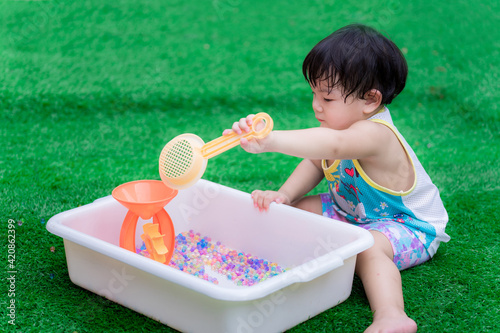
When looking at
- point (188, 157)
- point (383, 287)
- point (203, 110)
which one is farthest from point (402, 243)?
point (203, 110)

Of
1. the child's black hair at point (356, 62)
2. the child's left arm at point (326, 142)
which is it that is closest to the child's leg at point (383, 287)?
the child's left arm at point (326, 142)

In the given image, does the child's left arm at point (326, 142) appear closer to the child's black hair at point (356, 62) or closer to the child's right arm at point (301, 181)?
the child's black hair at point (356, 62)

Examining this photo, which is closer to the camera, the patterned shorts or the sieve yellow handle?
the sieve yellow handle

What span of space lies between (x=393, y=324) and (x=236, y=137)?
45 centimetres

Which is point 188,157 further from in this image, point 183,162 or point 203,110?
point 203,110

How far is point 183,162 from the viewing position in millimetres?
1258

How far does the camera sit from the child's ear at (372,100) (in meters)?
1.35

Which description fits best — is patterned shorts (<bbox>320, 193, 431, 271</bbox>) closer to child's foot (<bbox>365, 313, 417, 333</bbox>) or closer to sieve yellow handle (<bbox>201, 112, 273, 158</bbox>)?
child's foot (<bbox>365, 313, 417, 333</bbox>)

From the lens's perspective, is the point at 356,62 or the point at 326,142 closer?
the point at 326,142

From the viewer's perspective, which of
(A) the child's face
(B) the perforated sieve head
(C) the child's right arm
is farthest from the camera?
(C) the child's right arm

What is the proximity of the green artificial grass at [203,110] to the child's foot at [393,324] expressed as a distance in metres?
0.06

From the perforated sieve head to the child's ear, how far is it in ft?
1.29

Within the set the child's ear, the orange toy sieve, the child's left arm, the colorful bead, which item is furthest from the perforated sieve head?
the child's ear

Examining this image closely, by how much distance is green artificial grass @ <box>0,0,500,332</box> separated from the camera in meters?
1.29
